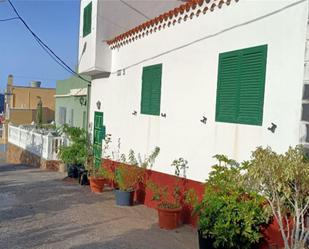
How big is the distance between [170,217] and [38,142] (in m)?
11.0

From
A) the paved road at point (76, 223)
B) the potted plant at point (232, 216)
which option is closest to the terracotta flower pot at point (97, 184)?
the paved road at point (76, 223)

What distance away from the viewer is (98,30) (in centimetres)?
1150

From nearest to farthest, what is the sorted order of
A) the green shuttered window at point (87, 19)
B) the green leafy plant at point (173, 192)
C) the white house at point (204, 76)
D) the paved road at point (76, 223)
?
the white house at point (204, 76) → the paved road at point (76, 223) → the green leafy plant at point (173, 192) → the green shuttered window at point (87, 19)

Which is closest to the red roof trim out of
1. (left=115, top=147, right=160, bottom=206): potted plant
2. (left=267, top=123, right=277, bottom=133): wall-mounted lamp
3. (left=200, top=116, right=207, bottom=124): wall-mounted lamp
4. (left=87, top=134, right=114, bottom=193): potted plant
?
(left=200, top=116, right=207, bottom=124): wall-mounted lamp

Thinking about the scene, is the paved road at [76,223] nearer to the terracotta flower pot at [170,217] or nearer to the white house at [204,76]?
the terracotta flower pot at [170,217]

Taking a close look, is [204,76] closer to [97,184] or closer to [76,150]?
[97,184]

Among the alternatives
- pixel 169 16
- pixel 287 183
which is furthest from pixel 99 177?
pixel 287 183

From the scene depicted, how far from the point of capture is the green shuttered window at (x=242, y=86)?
598 centimetres

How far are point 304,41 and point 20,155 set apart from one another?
1792cm

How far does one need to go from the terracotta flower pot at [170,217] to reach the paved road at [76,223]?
155 mm

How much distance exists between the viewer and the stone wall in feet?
51.7

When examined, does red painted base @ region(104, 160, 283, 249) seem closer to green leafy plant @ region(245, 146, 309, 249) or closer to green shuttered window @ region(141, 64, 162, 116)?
green leafy plant @ region(245, 146, 309, 249)

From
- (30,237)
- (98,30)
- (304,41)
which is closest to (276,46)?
(304,41)

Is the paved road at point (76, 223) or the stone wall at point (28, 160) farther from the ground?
the paved road at point (76, 223)
